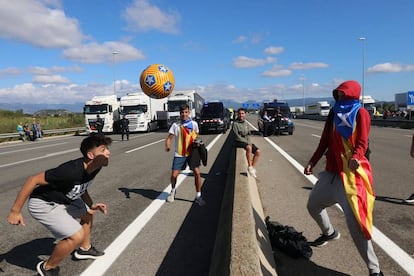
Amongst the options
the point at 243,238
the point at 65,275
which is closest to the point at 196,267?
the point at 243,238

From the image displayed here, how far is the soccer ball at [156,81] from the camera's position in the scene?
19688 millimetres

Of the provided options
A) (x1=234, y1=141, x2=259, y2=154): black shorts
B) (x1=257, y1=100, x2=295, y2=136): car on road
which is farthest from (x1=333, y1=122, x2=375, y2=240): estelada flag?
(x1=257, y1=100, x2=295, y2=136): car on road

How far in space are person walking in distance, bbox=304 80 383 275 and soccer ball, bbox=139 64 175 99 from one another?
16210mm

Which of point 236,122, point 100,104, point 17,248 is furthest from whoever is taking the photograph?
point 100,104

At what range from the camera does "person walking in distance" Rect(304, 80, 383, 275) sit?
3.56m

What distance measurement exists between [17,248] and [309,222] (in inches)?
155

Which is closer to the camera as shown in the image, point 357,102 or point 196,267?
point 357,102

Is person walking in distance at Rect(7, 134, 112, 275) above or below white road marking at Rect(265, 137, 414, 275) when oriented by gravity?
above

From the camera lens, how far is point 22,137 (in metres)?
30.3

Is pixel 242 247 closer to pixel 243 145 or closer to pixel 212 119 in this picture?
pixel 243 145

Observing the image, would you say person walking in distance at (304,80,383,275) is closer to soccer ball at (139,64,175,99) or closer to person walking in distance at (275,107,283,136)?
soccer ball at (139,64,175,99)

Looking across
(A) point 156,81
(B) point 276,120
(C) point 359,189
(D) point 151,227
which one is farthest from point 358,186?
(B) point 276,120

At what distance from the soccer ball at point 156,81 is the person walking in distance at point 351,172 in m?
16.2

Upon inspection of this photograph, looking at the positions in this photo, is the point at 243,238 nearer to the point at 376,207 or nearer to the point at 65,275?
the point at 65,275
